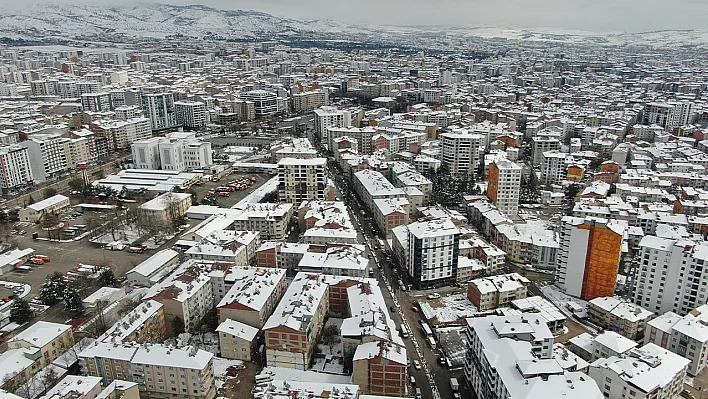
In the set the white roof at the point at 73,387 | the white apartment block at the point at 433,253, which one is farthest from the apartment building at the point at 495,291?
the white roof at the point at 73,387

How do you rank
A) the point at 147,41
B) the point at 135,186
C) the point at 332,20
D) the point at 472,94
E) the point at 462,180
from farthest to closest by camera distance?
the point at 332,20
the point at 147,41
the point at 472,94
the point at 462,180
the point at 135,186

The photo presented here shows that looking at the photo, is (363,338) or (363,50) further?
(363,50)

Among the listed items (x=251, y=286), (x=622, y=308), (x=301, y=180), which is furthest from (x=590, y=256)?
(x=301, y=180)

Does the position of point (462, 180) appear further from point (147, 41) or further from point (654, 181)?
point (147, 41)

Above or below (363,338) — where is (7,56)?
above

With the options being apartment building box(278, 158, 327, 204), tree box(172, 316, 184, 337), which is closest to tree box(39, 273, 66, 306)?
tree box(172, 316, 184, 337)

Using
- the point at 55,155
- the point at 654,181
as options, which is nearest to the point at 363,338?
the point at 654,181

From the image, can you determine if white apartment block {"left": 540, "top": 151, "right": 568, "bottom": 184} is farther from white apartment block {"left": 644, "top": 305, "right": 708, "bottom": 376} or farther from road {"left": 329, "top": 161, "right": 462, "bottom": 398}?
white apartment block {"left": 644, "top": 305, "right": 708, "bottom": 376}
